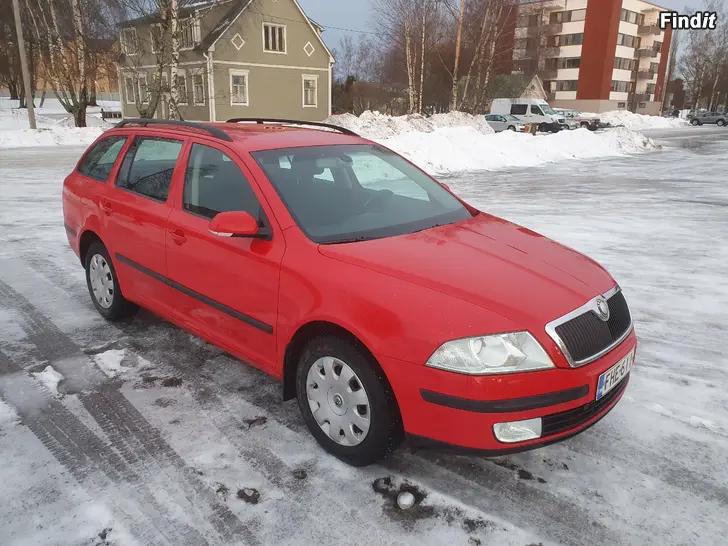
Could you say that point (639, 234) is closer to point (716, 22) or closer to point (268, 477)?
point (268, 477)

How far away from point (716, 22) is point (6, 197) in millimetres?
77400

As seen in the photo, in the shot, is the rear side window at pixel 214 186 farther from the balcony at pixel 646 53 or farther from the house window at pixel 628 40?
A: the balcony at pixel 646 53

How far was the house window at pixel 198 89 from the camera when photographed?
32.7 meters

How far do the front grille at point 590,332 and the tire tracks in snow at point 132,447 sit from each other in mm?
1667

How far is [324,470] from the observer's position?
2.92 meters

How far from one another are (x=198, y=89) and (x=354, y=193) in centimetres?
3268

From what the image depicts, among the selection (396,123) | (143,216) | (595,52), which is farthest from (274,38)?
(595,52)

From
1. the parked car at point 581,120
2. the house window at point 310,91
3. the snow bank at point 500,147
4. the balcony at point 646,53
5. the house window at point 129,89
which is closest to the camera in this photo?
the snow bank at point 500,147

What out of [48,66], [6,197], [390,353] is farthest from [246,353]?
[48,66]

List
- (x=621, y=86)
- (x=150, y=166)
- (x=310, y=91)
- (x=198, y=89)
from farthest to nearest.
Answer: (x=621, y=86), (x=310, y=91), (x=198, y=89), (x=150, y=166)

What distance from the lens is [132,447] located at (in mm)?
3072

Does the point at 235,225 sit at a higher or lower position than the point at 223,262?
higher

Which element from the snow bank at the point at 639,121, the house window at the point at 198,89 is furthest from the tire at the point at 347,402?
the snow bank at the point at 639,121

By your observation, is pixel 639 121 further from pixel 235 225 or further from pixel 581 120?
pixel 235 225
